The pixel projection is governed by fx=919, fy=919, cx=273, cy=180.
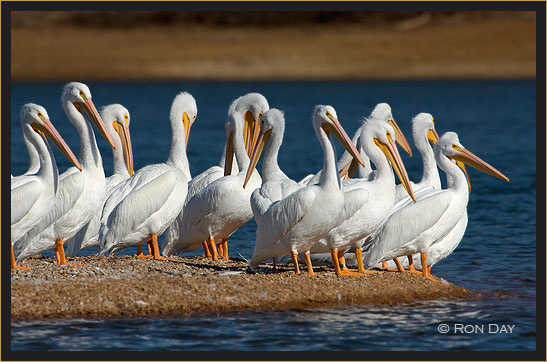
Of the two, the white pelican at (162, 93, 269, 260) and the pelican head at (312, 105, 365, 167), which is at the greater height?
the pelican head at (312, 105, 365, 167)

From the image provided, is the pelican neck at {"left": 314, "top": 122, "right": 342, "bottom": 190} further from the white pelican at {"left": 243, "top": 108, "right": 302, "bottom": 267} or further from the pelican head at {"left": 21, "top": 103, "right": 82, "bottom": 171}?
the pelican head at {"left": 21, "top": 103, "right": 82, "bottom": 171}

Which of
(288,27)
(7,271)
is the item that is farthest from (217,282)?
(288,27)

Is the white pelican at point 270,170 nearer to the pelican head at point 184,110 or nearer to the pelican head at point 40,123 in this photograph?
the pelican head at point 184,110

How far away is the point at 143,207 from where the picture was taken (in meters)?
9.67

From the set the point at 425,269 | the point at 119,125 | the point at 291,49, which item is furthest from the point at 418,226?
the point at 291,49

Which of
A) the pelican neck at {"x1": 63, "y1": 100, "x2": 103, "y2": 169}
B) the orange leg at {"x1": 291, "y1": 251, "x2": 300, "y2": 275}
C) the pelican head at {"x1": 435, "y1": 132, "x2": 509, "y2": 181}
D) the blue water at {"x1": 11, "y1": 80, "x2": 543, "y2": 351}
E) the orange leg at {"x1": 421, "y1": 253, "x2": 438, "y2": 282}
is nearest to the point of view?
the blue water at {"x1": 11, "y1": 80, "x2": 543, "y2": 351}

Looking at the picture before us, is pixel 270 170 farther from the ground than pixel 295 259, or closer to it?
farther from the ground

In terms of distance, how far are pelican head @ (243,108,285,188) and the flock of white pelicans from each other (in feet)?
0.04

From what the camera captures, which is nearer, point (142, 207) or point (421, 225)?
point (421, 225)

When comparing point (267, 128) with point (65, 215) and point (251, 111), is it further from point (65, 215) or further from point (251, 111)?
point (65, 215)

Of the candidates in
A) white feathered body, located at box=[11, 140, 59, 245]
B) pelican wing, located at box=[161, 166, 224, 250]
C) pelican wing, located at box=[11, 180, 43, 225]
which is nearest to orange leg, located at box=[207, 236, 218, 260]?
pelican wing, located at box=[161, 166, 224, 250]

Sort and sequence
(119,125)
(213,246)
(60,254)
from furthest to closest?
(119,125)
(213,246)
(60,254)

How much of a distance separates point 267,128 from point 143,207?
1.55m

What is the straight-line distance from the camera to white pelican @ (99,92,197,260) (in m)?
9.63
